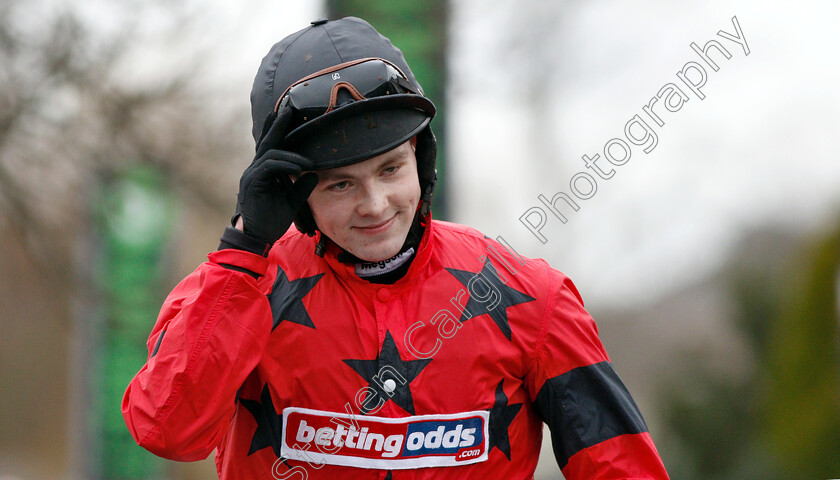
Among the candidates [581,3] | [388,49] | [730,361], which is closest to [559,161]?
[581,3]

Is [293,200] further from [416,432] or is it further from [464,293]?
[416,432]

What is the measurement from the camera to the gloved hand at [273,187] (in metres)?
2.28

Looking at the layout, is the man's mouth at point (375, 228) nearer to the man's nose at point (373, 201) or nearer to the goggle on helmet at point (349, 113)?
the man's nose at point (373, 201)

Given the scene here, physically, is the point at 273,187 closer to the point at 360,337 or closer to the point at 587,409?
the point at 360,337

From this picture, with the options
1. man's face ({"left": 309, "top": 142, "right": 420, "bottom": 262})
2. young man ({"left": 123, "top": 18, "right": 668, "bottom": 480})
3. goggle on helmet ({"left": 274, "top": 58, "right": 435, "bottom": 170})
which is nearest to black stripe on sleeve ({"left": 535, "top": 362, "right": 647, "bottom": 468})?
young man ({"left": 123, "top": 18, "right": 668, "bottom": 480})

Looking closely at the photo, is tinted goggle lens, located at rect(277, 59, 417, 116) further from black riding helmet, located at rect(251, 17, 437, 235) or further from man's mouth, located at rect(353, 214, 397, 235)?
man's mouth, located at rect(353, 214, 397, 235)

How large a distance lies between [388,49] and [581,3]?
51.5 feet

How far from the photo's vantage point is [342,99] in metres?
2.38

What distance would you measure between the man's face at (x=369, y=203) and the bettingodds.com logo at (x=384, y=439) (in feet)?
1.49

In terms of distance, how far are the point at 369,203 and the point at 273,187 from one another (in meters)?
0.27

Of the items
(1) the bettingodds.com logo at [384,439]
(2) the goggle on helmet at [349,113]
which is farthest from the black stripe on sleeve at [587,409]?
(2) the goggle on helmet at [349,113]

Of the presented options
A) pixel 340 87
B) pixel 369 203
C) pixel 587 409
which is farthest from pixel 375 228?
pixel 587 409

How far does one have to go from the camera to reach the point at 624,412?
94.5 inches

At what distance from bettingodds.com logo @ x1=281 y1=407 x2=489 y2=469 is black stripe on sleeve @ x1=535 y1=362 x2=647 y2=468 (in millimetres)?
220
